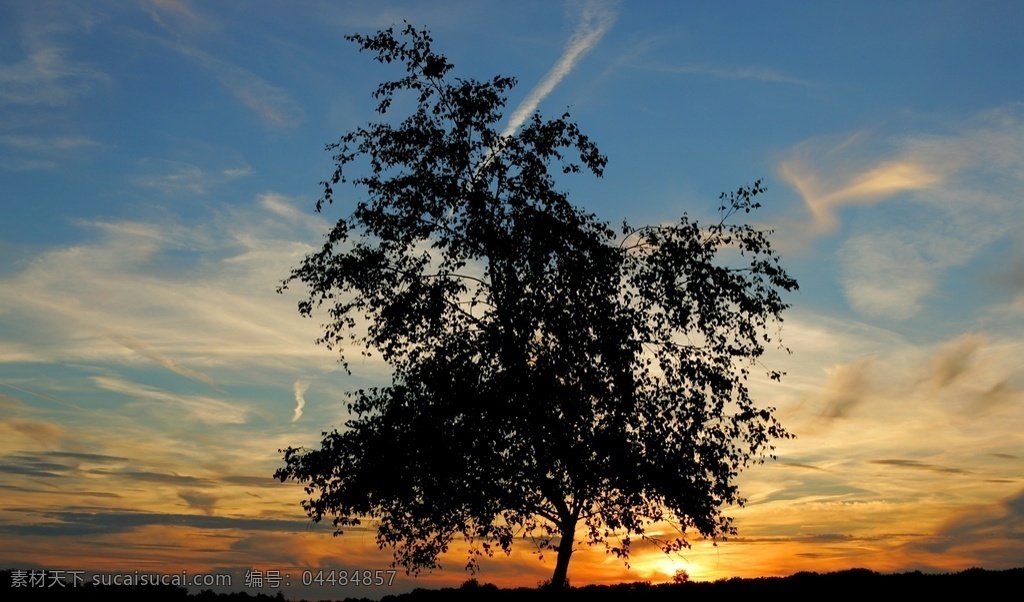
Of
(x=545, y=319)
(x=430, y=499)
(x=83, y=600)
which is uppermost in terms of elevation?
(x=545, y=319)

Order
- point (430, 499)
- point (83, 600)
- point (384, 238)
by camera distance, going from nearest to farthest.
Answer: point (83, 600) → point (430, 499) → point (384, 238)

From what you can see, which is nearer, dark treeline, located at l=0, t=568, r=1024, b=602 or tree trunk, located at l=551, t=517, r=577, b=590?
dark treeline, located at l=0, t=568, r=1024, b=602

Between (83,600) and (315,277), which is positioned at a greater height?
(315,277)

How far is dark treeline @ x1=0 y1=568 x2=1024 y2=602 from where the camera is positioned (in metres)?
26.6

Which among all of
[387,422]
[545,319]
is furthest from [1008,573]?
[387,422]

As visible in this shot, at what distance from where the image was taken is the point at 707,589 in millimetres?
27609

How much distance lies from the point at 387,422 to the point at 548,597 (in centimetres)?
777

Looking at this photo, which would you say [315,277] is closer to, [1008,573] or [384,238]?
[384,238]

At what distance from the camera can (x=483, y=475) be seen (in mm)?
31766

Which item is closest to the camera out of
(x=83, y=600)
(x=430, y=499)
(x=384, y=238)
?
(x=83, y=600)

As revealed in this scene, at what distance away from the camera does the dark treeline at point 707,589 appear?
87.1 feet

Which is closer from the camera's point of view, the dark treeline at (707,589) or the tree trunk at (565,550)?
the dark treeline at (707,589)

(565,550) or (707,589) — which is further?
(565,550)

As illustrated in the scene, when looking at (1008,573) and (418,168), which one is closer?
(1008,573)
